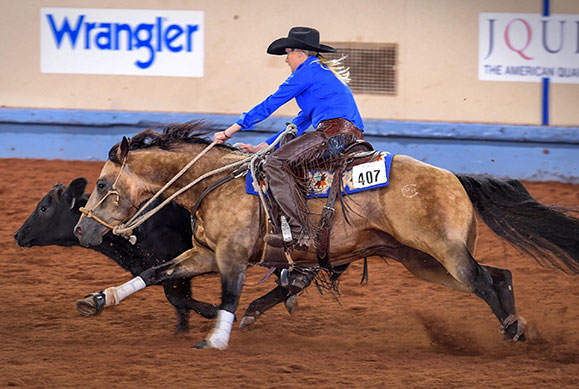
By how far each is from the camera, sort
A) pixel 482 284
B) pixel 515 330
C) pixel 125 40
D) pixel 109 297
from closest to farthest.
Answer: pixel 482 284 < pixel 515 330 < pixel 109 297 < pixel 125 40

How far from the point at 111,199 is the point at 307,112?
5.19ft

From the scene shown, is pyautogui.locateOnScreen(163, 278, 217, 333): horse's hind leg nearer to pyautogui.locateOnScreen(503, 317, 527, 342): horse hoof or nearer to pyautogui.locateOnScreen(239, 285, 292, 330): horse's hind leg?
A: pyautogui.locateOnScreen(239, 285, 292, 330): horse's hind leg

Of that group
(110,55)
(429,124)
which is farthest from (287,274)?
(110,55)

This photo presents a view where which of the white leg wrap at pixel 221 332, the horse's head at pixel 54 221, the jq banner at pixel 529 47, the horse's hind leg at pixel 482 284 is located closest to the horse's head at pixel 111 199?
the horse's head at pixel 54 221

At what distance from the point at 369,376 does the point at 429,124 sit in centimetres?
737

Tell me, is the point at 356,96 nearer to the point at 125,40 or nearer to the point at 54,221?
the point at 125,40

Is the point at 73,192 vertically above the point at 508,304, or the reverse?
the point at 73,192

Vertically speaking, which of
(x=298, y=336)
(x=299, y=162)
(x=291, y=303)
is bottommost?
(x=298, y=336)

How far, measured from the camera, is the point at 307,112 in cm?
585

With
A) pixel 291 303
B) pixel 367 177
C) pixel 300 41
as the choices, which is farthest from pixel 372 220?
pixel 291 303

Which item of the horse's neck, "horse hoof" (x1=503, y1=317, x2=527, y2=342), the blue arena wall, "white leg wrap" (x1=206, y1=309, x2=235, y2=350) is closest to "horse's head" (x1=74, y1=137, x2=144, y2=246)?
the horse's neck

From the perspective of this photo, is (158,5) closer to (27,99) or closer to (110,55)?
(110,55)

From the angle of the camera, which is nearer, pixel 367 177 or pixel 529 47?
pixel 367 177

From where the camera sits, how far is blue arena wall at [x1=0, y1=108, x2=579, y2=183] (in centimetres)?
1183
